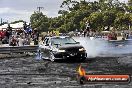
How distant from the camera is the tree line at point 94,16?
9306cm

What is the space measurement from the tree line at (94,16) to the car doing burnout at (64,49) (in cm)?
5953

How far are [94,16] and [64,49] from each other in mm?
76084

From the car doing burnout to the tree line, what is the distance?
59532mm

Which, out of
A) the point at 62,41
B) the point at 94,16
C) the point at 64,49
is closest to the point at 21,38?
the point at 62,41

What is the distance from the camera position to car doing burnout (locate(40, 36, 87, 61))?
19.8 meters

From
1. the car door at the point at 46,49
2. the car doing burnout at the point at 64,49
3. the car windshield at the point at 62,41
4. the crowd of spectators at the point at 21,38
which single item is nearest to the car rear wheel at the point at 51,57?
the car doing burnout at the point at 64,49

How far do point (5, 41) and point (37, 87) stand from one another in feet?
77.6

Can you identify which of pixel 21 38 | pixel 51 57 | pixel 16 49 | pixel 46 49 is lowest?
pixel 51 57

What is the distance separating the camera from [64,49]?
65.1 ft

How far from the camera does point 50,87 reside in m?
10.7

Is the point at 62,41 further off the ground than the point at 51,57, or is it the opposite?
the point at 62,41

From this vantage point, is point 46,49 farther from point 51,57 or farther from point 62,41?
point 62,41

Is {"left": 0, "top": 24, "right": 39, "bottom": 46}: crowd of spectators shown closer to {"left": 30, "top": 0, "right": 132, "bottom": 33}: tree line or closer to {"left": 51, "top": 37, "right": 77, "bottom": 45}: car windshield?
{"left": 51, "top": 37, "right": 77, "bottom": 45}: car windshield

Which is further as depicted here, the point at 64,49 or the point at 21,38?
the point at 21,38
